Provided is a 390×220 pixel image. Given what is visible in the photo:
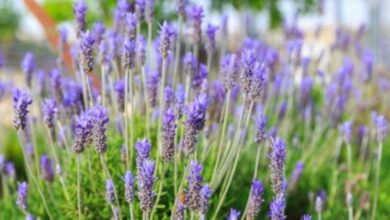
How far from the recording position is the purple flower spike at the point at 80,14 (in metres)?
2.24

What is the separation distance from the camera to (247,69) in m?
1.88

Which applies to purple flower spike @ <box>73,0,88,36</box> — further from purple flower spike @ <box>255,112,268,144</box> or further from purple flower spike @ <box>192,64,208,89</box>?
purple flower spike @ <box>255,112,268,144</box>

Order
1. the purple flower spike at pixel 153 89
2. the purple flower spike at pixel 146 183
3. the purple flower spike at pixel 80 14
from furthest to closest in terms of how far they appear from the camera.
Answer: the purple flower spike at pixel 153 89
the purple flower spike at pixel 80 14
the purple flower spike at pixel 146 183

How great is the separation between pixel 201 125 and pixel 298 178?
4.77 ft

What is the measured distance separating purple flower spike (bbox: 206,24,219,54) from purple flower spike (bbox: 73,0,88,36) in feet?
1.46

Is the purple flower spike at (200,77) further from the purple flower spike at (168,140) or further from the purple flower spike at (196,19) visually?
the purple flower spike at (168,140)

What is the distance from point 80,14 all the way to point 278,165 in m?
0.90

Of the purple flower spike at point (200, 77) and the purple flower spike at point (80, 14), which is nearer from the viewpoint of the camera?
the purple flower spike at point (80, 14)

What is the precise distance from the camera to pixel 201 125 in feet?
5.77

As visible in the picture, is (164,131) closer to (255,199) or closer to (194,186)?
(194,186)

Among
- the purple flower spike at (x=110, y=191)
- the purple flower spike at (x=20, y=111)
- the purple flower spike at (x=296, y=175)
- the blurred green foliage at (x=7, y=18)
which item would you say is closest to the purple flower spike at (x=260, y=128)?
the purple flower spike at (x=110, y=191)

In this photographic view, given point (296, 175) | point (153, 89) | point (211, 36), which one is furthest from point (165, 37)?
point (296, 175)

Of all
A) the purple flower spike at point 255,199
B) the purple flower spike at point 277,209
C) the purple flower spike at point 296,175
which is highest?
the purple flower spike at point 296,175

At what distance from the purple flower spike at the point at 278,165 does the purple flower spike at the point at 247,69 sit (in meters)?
0.21
